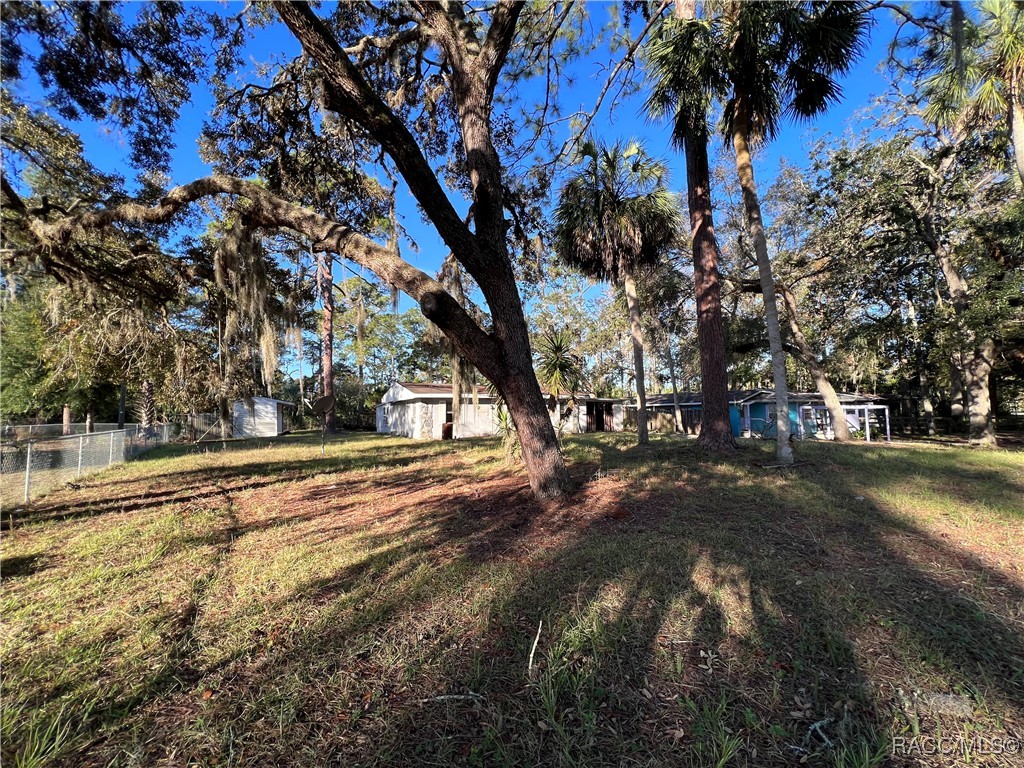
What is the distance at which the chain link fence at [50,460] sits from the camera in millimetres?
6657

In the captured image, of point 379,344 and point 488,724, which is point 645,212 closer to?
point 488,724

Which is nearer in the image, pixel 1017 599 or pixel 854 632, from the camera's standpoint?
pixel 854 632

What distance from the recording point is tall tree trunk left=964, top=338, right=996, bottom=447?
40.6 ft

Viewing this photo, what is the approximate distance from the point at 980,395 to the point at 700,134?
13.2 meters

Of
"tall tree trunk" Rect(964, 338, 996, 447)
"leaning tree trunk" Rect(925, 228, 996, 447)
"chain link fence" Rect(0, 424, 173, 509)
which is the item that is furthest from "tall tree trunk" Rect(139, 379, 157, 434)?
"tall tree trunk" Rect(964, 338, 996, 447)

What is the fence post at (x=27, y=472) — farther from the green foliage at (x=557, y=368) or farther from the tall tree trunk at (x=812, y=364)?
the tall tree trunk at (x=812, y=364)

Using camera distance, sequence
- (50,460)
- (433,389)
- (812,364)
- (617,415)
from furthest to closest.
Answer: (617,415)
(433,389)
(812,364)
(50,460)

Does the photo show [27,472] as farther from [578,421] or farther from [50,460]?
[578,421]

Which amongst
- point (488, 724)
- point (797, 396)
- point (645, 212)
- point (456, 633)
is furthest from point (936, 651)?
point (797, 396)

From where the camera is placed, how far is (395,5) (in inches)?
272

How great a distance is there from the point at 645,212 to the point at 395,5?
8222 mm

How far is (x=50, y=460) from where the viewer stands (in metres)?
8.00

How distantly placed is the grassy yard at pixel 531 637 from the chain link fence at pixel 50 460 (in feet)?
8.61

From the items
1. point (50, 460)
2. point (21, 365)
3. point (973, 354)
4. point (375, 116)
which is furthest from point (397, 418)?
point (973, 354)
